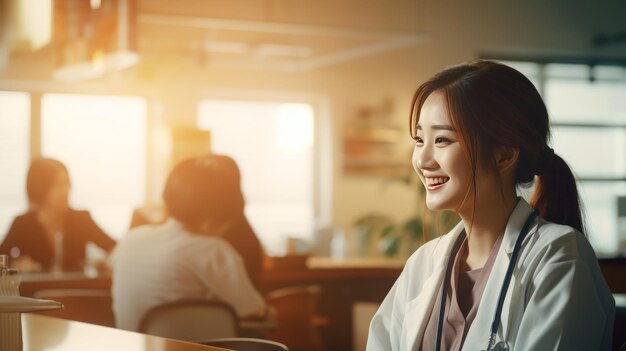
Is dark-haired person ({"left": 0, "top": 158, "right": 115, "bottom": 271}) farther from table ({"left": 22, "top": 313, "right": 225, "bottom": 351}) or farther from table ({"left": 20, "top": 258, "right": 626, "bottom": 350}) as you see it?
table ({"left": 22, "top": 313, "right": 225, "bottom": 351})

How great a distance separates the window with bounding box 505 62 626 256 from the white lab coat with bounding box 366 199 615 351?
9.41 m

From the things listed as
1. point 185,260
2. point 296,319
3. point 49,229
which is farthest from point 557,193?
point 49,229

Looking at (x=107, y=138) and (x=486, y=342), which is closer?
(x=486, y=342)

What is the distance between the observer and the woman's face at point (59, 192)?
15.9ft

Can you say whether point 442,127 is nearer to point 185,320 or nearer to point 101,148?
point 185,320

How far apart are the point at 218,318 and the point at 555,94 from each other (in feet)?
28.8

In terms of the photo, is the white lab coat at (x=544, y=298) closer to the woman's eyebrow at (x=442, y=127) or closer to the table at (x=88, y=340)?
the woman's eyebrow at (x=442, y=127)

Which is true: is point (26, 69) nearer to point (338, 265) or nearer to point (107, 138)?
point (107, 138)

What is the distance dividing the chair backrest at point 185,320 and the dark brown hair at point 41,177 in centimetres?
215

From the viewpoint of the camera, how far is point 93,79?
923 cm

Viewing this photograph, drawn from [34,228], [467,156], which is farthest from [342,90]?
[467,156]

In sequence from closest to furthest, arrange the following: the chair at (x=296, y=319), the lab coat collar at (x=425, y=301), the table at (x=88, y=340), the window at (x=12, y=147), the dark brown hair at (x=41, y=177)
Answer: the lab coat collar at (x=425, y=301)
the table at (x=88, y=340)
the dark brown hair at (x=41, y=177)
the chair at (x=296, y=319)
the window at (x=12, y=147)

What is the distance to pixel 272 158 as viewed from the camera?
33.7ft

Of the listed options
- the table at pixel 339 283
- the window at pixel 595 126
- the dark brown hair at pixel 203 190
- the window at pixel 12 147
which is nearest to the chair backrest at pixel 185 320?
the dark brown hair at pixel 203 190
